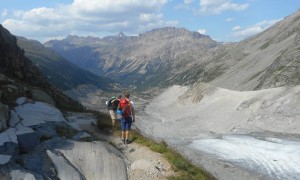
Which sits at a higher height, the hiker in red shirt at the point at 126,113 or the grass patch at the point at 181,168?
the hiker in red shirt at the point at 126,113

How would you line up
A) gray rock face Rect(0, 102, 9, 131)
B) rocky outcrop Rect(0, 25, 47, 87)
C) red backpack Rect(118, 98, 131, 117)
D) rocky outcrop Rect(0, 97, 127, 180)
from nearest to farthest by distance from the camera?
1. rocky outcrop Rect(0, 97, 127, 180)
2. gray rock face Rect(0, 102, 9, 131)
3. red backpack Rect(118, 98, 131, 117)
4. rocky outcrop Rect(0, 25, 47, 87)

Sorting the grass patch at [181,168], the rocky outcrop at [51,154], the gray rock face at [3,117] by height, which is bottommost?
the grass patch at [181,168]

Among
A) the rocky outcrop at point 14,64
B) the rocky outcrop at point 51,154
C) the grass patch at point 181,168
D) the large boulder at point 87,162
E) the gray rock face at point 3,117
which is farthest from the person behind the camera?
the rocky outcrop at point 14,64

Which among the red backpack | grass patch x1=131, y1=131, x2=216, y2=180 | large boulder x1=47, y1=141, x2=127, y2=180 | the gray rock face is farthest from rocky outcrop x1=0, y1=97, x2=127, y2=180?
the red backpack

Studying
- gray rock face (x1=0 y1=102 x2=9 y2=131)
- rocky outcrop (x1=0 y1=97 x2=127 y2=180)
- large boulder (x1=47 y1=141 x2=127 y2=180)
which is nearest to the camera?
rocky outcrop (x1=0 y1=97 x2=127 y2=180)

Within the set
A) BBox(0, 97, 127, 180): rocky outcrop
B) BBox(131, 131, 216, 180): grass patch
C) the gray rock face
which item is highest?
the gray rock face

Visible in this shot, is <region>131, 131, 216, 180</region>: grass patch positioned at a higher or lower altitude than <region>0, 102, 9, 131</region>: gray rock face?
lower

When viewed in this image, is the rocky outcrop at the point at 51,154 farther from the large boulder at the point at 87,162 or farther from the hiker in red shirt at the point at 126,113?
the hiker in red shirt at the point at 126,113

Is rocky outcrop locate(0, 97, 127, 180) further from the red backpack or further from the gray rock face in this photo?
the red backpack

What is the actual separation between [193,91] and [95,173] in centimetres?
12454

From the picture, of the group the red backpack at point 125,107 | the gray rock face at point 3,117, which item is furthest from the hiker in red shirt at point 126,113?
the gray rock face at point 3,117

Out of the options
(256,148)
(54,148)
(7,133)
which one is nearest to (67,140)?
(54,148)

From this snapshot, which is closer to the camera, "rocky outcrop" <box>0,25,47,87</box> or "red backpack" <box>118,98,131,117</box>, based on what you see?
"red backpack" <box>118,98,131,117</box>

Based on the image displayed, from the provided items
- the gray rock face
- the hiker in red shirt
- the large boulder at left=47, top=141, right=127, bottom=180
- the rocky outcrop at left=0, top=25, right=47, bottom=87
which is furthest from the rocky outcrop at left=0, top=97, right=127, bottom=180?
the rocky outcrop at left=0, top=25, right=47, bottom=87
